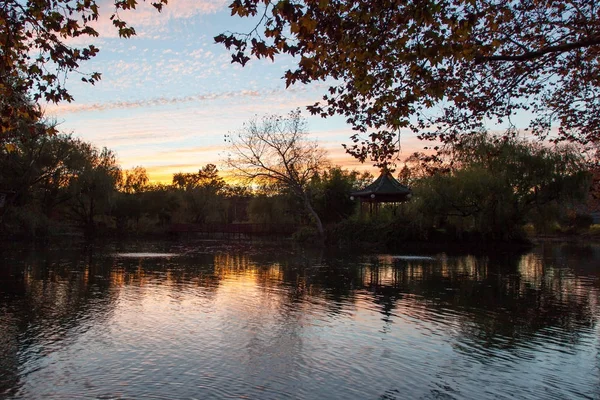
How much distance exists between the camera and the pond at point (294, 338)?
6156mm

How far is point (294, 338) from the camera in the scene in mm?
8430

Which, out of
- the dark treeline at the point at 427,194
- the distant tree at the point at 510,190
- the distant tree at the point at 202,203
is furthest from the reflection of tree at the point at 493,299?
the distant tree at the point at 202,203

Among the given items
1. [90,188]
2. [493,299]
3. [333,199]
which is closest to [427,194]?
[333,199]

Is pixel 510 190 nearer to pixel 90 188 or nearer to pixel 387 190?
pixel 387 190

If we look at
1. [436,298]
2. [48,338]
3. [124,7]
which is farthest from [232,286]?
[124,7]

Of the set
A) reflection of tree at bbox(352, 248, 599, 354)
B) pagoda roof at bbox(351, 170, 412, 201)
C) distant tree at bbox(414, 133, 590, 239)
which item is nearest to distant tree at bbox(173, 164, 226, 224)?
pagoda roof at bbox(351, 170, 412, 201)

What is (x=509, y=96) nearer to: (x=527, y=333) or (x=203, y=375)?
(x=527, y=333)

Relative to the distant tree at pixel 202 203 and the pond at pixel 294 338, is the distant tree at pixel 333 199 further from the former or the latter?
the pond at pixel 294 338

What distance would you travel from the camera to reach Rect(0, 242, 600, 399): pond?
616 cm

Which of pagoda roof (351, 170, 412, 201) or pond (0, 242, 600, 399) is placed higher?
pagoda roof (351, 170, 412, 201)

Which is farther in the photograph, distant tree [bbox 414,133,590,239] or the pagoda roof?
the pagoda roof

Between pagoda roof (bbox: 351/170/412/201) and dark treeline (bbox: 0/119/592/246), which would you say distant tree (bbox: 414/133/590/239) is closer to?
dark treeline (bbox: 0/119/592/246)

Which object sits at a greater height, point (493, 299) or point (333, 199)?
point (333, 199)

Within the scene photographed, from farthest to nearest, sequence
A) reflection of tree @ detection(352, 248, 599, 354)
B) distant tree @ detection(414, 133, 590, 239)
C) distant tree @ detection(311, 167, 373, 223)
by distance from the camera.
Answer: distant tree @ detection(311, 167, 373, 223), distant tree @ detection(414, 133, 590, 239), reflection of tree @ detection(352, 248, 599, 354)
